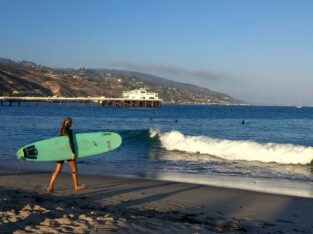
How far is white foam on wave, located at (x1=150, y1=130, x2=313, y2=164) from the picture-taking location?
22.5m

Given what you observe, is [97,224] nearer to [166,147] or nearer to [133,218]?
[133,218]

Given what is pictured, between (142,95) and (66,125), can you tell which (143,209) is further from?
(142,95)

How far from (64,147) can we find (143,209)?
3.32 metres

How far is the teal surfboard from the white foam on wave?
1072 centimetres

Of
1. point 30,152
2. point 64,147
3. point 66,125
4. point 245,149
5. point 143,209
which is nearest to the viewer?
point 143,209

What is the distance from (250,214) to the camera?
29.8 ft

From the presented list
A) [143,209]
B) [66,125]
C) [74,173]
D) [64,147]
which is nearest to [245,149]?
[64,147]

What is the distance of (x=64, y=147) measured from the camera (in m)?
11.4

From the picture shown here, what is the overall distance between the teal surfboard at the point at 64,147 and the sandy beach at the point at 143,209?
29.3 inches

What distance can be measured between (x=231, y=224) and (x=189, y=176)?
7.21 meters

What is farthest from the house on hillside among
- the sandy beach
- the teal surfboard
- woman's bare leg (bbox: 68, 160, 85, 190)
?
woman's bare leg (bbox: 68, 160, 85, 190)

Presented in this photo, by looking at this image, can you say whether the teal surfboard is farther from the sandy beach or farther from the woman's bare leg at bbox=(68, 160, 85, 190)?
the sandy beach

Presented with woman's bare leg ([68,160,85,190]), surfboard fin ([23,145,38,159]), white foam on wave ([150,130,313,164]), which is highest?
surfboard fin ([23,145,38,159])

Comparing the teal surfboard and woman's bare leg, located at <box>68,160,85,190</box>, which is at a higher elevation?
the teal surfboard
